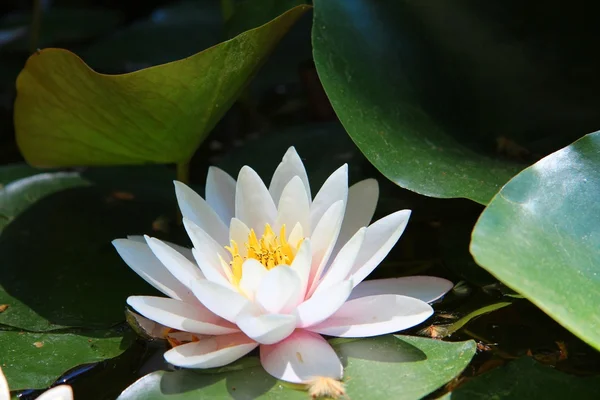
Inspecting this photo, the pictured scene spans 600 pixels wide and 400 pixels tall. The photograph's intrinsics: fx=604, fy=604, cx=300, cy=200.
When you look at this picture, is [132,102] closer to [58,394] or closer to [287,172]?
[287,172]

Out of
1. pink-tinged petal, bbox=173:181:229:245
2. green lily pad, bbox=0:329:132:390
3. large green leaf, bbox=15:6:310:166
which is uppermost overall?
large green leaf, bbox=15:6:310:166

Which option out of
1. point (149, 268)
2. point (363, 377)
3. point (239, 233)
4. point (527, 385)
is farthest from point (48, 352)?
point (527, 385)

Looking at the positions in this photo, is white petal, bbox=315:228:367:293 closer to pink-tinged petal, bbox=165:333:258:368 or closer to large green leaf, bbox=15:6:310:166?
pink-tinged petal, bbox=165:333:258:368

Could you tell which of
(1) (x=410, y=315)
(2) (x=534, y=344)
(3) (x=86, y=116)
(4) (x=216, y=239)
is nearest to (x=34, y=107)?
(3) (x=86, y=116)

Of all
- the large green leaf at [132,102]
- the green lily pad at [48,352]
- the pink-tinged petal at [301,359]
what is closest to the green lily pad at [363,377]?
the pink-tinged petal at [301,359]

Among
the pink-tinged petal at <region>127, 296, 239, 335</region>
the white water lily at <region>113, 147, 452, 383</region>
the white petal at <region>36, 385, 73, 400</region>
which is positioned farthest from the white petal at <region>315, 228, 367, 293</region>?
the white petal at <region>36, 385, 73, 400</region>

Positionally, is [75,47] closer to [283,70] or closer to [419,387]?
[283,70]
